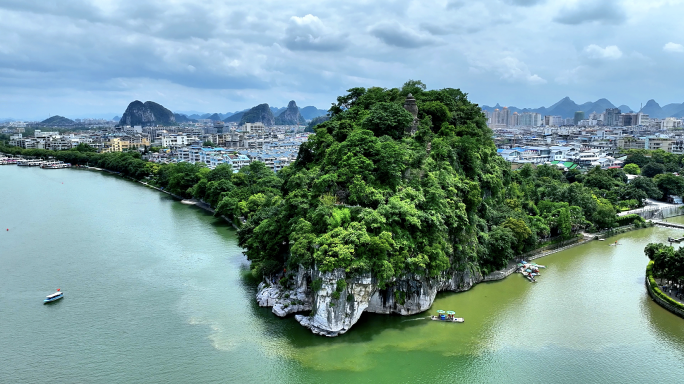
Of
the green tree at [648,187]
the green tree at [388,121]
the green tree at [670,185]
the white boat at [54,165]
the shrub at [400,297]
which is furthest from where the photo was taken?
the white boat at [54,165]

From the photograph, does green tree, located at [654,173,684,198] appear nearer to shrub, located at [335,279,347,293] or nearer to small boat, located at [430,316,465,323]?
small boat, located at [430,316,465,323]

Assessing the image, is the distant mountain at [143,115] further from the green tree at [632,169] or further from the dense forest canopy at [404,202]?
the green tree at [632,169]

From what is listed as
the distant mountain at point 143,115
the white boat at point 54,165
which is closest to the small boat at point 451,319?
the white boat at point 54,165

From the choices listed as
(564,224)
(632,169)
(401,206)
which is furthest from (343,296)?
(632,169)

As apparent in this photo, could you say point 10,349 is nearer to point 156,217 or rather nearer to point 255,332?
point 255,332

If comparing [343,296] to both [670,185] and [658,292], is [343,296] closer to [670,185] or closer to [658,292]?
[658,292]

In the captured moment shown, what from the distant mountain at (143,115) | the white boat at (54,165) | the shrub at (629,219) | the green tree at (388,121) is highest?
the distant mountain at (143,115)

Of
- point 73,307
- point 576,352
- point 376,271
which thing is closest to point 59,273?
point 73,307
